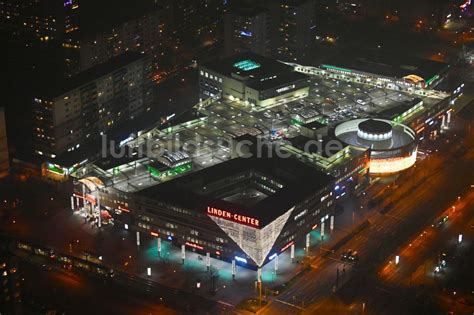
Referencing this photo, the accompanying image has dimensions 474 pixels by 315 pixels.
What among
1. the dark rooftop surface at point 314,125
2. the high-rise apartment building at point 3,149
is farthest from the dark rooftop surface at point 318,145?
the high-rise apartment building at point 3,149

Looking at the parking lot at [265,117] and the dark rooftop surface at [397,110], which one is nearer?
the parking lot at [265,117]

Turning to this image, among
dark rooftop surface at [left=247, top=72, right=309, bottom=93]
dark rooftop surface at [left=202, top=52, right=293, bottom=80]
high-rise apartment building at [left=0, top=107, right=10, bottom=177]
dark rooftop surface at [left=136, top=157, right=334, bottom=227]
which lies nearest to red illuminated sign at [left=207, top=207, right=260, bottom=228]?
dark rooftop surface at [left=136, top=157, right=334, bottom=227]

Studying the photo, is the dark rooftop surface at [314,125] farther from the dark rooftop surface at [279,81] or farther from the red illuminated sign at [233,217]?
the red illuminated sign at [233,217]

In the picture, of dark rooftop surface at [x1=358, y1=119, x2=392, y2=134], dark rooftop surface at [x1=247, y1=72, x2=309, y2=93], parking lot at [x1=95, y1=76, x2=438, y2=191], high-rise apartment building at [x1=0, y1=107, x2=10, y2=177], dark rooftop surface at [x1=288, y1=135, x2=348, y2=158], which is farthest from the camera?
dark rooftop surface at [x1=247, y1=72, x2=309, y2=93]

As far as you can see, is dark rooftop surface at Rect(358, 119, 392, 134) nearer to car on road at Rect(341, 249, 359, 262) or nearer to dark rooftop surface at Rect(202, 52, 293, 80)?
dark rooftop surface at Rect(202, 52, 293, 80)

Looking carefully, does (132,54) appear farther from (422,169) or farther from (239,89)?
(422,169)

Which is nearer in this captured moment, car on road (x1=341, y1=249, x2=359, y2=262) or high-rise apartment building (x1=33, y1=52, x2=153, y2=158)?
car on road (x1=341, y1=249, x2=359, y2=262)
